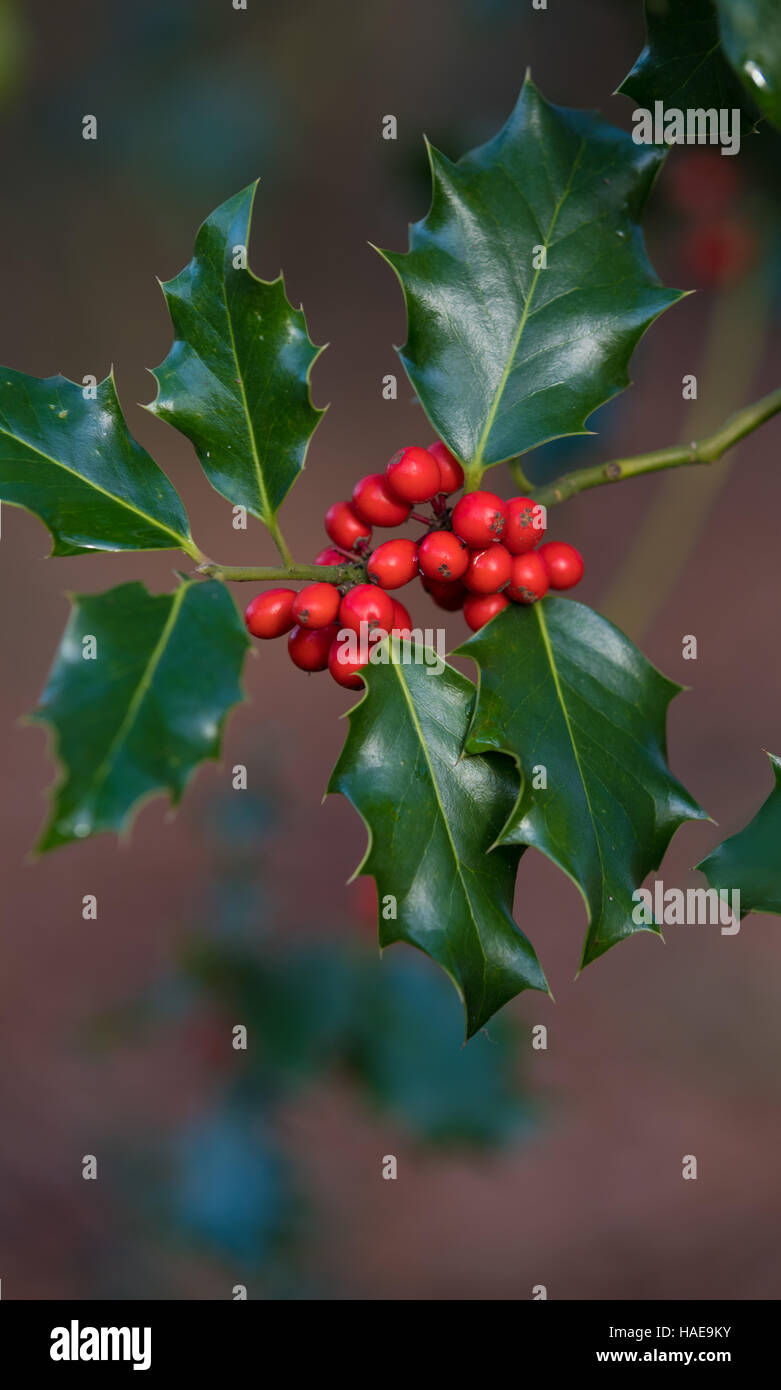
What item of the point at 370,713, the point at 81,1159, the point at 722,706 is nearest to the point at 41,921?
the point at 81,1159

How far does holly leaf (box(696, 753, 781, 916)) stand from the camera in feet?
2.27

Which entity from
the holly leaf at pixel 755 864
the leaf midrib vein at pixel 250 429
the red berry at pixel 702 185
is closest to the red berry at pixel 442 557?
the leaf midrib vein at pixel 250 429

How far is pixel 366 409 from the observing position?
14.1 ft

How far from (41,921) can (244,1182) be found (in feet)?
5.21

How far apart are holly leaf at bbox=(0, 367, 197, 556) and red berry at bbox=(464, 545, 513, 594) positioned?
174mm

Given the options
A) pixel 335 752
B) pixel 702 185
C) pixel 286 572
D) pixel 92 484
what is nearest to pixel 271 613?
pixel 286 572

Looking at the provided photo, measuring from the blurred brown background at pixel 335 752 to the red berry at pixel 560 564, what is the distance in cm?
58

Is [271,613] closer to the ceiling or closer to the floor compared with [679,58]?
closer to the floor

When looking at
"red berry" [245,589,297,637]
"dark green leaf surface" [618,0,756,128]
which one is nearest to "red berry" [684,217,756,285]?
"dark green leaf surface" [618,0,756,128]

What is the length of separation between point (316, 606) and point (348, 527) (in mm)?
105

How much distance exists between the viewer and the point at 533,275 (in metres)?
0.73

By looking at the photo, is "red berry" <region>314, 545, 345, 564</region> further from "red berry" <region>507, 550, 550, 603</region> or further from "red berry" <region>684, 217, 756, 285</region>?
"red berry" <region>684, 217, 756, 285</region>

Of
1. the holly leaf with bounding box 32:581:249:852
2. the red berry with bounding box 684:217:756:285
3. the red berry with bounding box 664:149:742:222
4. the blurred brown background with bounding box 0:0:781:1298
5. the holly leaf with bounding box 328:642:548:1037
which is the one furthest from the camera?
the blurred brown background with bounding box 0:0:781:1298

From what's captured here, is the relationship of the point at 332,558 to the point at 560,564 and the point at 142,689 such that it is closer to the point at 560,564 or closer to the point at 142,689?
the point at 560,564
